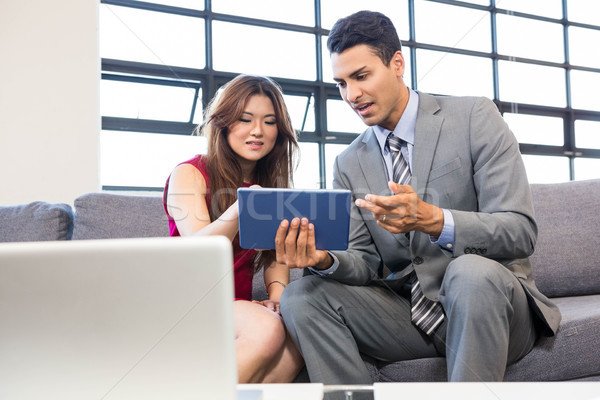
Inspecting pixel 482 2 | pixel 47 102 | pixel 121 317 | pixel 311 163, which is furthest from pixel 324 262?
pixel 482 2

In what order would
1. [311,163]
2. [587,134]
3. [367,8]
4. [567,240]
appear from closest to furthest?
1. [567,240]
2. [311,163]
3. [367,8]
4. [587,134]

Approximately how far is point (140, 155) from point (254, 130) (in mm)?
2393

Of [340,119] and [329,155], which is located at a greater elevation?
[340,119]

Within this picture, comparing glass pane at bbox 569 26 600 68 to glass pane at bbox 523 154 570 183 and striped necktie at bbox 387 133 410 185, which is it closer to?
glass pane at bbox 523 154 570 183

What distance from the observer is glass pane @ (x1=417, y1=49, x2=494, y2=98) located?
4816mm

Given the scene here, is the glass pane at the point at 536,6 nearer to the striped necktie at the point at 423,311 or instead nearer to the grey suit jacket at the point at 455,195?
the grey suit jacket at the point at 455,195

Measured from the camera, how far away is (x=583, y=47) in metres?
5.71

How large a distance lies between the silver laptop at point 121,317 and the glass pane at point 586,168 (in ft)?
18.4

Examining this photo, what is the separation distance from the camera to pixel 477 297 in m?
1.07

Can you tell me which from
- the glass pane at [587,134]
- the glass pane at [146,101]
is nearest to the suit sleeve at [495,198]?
the glass pane at [146,101]

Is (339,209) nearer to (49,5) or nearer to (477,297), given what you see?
(477,297)

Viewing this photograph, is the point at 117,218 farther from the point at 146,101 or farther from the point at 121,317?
the point at 146,101

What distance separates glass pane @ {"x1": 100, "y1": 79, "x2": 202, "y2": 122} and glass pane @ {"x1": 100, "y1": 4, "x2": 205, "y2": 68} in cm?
18

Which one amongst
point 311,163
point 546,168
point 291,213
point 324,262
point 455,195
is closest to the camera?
point 291,213
